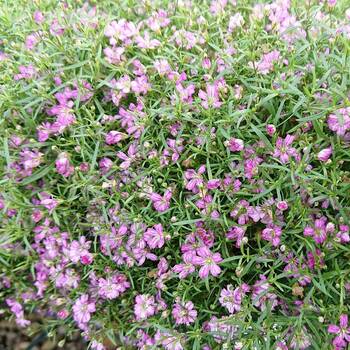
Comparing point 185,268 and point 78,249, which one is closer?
point 185,268

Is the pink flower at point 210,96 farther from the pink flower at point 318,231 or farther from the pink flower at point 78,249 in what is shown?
the pink flower at point 78,249

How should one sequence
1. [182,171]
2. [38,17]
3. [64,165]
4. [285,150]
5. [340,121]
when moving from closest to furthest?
1. [340,121]
2. [285,150]
3. [182,171]
4. [64,165]
5. [38,17]

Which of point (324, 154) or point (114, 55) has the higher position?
point (114, 55)

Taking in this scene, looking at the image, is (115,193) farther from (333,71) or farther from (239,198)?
(333,71)

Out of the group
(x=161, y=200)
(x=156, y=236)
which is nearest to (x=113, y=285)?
(x=156, y=236)

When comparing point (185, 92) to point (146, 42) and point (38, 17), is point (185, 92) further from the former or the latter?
point (38, 17)

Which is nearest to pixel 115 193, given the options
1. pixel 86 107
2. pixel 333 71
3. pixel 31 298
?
pixel 86 107

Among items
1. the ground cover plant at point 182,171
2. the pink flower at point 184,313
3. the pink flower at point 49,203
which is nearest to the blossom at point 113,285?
the ground cover plant at point 182,171
